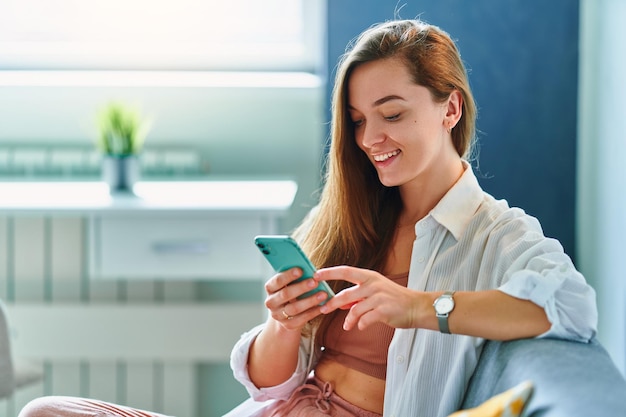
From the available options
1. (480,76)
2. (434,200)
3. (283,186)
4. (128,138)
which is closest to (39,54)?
(128,138)

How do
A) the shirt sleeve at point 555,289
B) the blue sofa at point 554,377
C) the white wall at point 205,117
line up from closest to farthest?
the blue sofa at point 554,377 → the shirt sleeve at point 555,289 → the white wall at point 205,117

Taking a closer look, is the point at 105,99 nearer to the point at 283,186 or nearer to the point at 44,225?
the point at 44,225

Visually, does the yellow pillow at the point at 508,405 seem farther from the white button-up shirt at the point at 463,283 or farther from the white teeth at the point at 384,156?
the white teeth at the point at 384,156

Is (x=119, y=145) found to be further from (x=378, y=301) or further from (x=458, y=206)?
(x=378, y=301)

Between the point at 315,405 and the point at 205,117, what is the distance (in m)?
1.56

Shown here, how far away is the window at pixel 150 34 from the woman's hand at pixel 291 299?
1.72 meters

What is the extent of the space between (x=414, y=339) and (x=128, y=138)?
1449mm

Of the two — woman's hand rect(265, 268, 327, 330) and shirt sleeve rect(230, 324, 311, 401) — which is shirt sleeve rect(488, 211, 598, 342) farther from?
shirt sleeve rect(230, 324, 311, 401)

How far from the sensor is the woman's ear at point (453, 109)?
5.80 feet

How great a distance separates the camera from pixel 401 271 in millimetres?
1780

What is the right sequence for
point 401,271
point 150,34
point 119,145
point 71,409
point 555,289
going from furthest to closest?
point 150,34 < point 119,145 < point 401,271 < point 71,409 < point 555,289

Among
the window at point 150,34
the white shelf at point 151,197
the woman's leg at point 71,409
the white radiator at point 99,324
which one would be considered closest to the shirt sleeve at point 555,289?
the woman's leg at point 71,409

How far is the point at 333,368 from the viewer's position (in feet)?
5.78

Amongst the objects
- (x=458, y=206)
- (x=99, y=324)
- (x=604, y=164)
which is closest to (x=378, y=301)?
(x=458, y=206)
